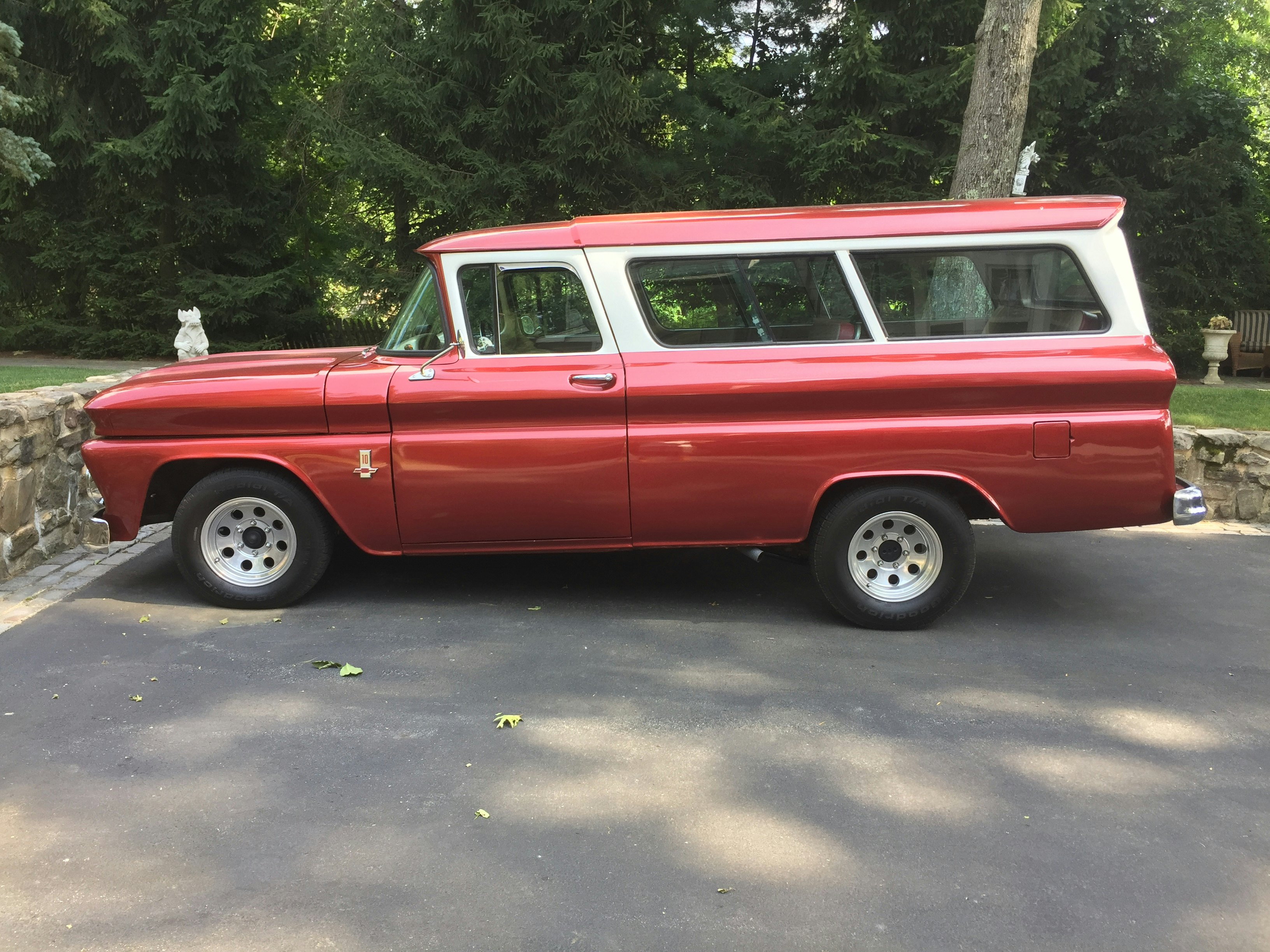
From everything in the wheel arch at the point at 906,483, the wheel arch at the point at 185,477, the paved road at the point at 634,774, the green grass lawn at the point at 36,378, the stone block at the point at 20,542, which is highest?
the green grass lawn at the point at 36,378

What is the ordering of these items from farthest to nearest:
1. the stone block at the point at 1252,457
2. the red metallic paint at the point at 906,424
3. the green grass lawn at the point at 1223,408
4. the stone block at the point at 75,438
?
the green grass lawn at the point at 1223,408
the stone block at the point at 1252,457
the stone block at the point at 75,438
the red metallic paint at the point at 906,424

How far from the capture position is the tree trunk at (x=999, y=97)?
371 inches

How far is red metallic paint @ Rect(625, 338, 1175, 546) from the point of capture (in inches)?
199

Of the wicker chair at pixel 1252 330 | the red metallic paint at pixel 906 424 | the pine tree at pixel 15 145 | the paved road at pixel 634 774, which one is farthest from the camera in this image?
the wicker chair at pixel 1252 330

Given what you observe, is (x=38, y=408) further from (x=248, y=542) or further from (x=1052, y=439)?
(x=1052, y=439)

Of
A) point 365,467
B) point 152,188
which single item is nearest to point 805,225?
point 365,467

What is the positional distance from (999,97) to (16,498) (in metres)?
8.52

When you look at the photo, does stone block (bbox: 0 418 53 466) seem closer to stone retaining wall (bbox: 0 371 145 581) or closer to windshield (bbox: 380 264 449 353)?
stone retaining wall (bbox: 0 371 145 581)

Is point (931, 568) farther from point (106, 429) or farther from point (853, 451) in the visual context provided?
point (106, 429)

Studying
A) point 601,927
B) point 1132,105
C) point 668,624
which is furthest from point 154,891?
point 1132,105

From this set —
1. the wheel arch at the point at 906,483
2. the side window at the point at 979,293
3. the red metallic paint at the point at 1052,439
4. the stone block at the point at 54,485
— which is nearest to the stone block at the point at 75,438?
the stone block at the point at 54,485

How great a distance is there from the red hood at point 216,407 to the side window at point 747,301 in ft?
5.82

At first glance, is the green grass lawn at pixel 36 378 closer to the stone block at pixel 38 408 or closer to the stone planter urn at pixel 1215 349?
the stone block at pixel 38 408

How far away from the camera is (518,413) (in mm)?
5219
